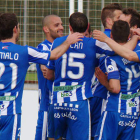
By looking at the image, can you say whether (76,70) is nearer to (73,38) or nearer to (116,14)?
(73,38)

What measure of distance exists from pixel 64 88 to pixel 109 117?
0.59 meters

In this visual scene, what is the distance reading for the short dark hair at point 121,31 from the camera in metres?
4.00

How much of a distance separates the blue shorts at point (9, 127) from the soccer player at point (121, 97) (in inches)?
35.6

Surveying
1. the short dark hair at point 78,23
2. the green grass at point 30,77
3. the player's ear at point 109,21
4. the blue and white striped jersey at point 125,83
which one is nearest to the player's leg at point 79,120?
the blue and white striped jersey at point 125,83

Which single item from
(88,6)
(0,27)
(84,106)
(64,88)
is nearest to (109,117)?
(84,106)

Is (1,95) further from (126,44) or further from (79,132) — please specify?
(126,44)

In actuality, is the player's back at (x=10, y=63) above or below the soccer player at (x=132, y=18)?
below

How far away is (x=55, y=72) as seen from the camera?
4.27 metres

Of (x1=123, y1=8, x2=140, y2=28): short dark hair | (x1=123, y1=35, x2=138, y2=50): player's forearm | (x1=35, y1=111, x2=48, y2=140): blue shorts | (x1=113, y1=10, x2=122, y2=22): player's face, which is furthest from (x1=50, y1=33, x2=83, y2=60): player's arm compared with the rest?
(x1=35, y1=111, x2=48, y2=140): blue shorts

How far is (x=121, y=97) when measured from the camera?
159 inches

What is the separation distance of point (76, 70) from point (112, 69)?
0.41m

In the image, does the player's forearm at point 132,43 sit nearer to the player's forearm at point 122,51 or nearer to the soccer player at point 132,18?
the player's forearm at point 122,51

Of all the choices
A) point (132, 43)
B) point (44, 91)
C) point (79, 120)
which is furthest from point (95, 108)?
point (132, 43)

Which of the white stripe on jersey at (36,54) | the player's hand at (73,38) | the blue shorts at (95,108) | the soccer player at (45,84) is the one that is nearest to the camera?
the white stripe on jersey at (36,54)
